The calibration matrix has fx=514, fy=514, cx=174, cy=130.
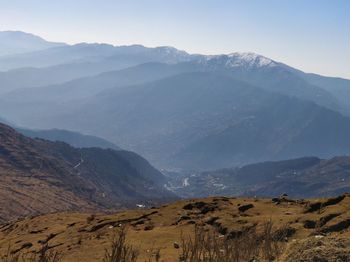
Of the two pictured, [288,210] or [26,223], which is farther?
[26,223]

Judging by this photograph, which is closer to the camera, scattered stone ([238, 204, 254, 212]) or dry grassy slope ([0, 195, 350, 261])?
dry grassy slope ([0, 195, 350, 261])

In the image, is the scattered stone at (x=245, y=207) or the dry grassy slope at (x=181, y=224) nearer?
the dry grassy slope at (x=181, y=224)

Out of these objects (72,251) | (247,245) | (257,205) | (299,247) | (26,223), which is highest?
(299,247)

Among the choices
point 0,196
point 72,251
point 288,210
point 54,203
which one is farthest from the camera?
point 54,203

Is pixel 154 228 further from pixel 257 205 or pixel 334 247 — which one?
pixel 334 247

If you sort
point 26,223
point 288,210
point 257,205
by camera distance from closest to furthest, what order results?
point 288,210, point 257,205, point 26,223

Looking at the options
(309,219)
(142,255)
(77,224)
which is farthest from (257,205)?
(77,224)

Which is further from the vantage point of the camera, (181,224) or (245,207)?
(245,207)

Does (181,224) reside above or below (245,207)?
below
